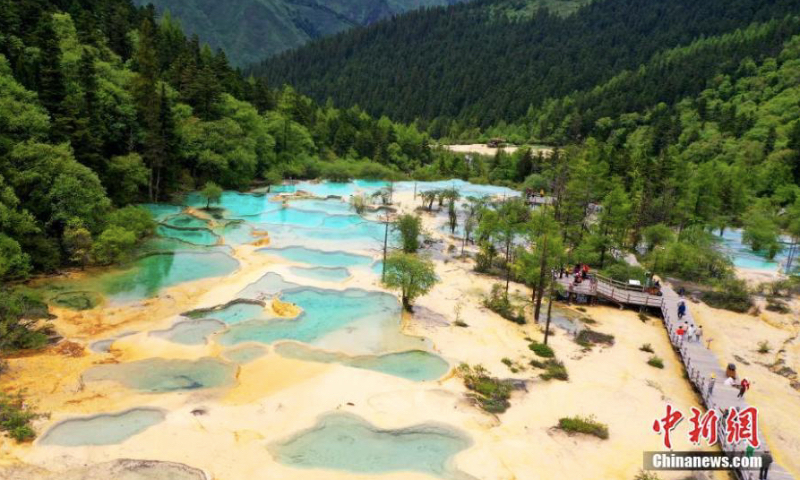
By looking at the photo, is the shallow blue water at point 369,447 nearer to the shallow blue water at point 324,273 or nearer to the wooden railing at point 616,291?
the shallow blue water at point 324,273

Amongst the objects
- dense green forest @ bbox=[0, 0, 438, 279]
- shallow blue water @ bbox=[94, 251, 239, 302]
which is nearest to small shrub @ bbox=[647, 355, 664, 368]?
shallow blue water @ bbox=[94, 251, 239, 302]

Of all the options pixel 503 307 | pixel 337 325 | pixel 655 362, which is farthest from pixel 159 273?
pixel 655 362

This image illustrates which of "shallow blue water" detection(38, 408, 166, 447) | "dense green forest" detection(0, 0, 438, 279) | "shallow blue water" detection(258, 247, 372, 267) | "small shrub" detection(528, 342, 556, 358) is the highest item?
"dense green forest" detection(0, 0, 438, 279)

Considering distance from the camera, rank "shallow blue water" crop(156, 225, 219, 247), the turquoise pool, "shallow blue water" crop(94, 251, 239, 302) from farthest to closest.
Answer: "shallow blue water" crop(156, 225, 219, 247)
"shallow blue water" crop(94, 251, 239, 302)
the turquoise pool

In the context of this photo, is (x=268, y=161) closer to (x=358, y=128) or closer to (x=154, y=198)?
(x=154, y=198)

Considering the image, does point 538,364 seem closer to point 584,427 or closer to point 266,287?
point 584,427

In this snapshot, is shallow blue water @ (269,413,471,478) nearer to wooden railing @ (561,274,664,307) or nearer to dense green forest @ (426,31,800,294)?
dense green forest @ (426,31,800,294)

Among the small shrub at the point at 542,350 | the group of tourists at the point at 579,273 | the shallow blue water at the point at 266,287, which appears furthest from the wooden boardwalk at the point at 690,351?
the shallow blue water at the point at 266,287
